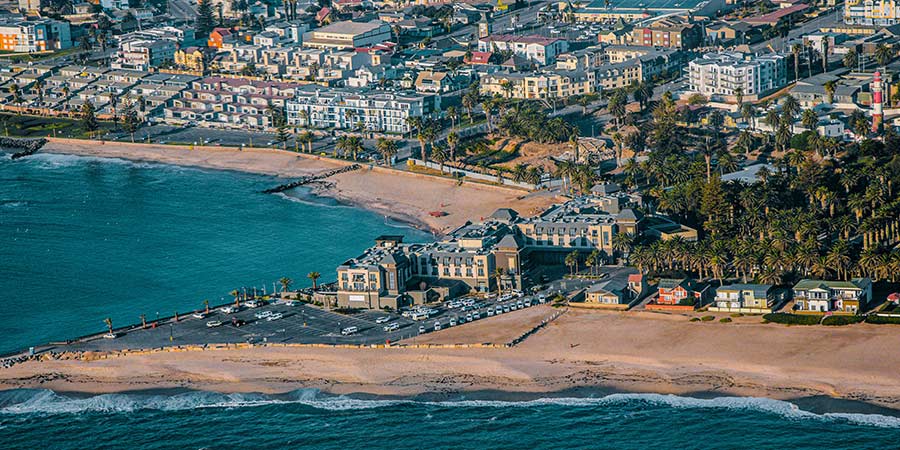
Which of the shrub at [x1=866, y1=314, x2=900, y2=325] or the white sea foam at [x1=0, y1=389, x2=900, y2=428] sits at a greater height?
the shrub at [x1=866, y1=314, x2=900, y2=325]

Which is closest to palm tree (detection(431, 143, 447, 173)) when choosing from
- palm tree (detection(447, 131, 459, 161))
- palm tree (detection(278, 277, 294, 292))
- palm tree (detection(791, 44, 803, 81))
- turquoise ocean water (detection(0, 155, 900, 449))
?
palm tree (detection(447, 131, 459, 161))

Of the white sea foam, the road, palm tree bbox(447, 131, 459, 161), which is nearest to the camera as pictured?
the white sea foam

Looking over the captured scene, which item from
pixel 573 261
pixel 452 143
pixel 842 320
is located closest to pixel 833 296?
pixel 842 320

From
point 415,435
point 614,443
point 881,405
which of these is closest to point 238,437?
point 415,435

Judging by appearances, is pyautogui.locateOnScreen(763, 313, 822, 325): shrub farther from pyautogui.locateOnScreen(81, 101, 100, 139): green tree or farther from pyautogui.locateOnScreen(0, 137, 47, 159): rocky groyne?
pyautogui.locateOnScreen(81, 101, 100, 139): green tree

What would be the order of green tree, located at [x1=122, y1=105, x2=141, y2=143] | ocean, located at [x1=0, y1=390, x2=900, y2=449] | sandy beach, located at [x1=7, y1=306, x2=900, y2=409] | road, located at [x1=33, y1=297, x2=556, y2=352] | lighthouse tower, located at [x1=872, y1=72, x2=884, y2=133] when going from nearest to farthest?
1. ocean, located at [x1=0, y1=390, x2=900, y2=449]
2. sandy beach, located at [x1=7, y1=306, x2=900, y2=409]
3. road, located at [x1=33, y1=297, x2=556, y2=352]
4. lighthouse tower, located at [x1=872, y1=72, x2=884, y2=133]
5. green tree, located at [x1=122, y1=105, x2=141, y2=143]

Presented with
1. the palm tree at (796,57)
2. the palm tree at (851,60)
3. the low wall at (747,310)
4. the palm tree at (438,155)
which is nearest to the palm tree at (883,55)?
the palm tree at (851,60)

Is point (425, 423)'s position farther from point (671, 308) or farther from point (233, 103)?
point (233, 103)

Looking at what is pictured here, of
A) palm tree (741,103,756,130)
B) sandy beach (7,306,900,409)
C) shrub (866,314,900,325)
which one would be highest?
palm tree (741,103,756,130)

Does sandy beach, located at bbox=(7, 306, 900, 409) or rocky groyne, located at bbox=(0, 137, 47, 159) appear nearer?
sandy beach, located at bbox=(7, 306, 900, 409)

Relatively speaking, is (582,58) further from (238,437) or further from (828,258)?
(238,437)
